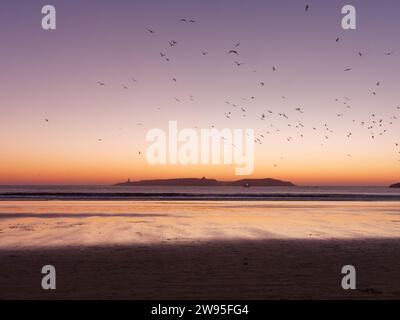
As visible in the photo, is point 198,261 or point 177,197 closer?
point 198,261

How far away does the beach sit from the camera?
416 inches

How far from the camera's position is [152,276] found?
12.2m

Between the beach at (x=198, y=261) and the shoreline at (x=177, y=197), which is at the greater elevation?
the beach at (x=198, y=261)

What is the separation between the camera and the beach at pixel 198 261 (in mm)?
10562

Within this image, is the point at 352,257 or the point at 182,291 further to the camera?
the point at 352,257

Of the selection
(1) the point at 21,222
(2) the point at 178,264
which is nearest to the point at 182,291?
(2) the point at 178,264

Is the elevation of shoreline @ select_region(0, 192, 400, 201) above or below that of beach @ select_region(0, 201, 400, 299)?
below

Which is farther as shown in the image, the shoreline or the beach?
the shoreline

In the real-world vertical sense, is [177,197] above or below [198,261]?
below

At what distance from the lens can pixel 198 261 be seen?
14.4 meters
